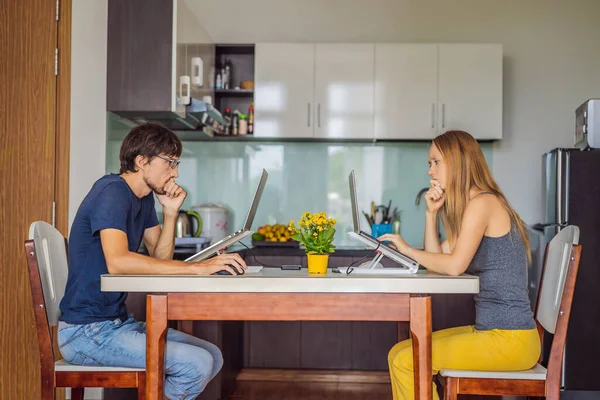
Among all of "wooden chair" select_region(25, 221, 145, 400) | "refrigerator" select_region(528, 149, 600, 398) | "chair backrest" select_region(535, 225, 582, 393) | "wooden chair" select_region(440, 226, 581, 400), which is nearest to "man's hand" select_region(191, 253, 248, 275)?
"wooden chair" select_region(25, 221, 145, 400)

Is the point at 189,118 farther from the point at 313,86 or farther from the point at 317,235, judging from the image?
the point at 317,235

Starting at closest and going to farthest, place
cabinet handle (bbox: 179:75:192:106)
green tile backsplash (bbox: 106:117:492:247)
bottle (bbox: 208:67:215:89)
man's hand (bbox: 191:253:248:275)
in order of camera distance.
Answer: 1. man's hand (bbox: 191:253:248:275)
2. cabinet handle (bbox: 179:75:192:106)
3. bottle (bbox: 208:67:215:89)
4. green tile backsplash (bbox: 106:117:492:247)

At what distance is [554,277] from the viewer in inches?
89.0

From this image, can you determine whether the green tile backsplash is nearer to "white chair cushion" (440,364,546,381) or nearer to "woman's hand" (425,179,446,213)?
"woman's hand" (425,179,446,213)

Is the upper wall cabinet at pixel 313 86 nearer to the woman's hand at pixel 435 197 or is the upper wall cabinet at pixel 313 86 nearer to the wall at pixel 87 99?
the wall at pixel 87 99

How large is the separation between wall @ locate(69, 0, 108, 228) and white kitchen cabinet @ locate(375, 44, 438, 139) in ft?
5.87

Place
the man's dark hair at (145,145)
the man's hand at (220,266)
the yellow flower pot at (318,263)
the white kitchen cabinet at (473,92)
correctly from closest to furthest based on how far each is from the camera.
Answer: the man's hand at (220,266), the yellow flower pot at (318,263), the man's dark hair at (145,145), the white kitchen cabinet at (473,92)

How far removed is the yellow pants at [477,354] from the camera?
2137 millimetres

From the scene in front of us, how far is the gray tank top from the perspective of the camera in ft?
7.18

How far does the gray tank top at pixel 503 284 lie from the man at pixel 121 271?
2.64 feet

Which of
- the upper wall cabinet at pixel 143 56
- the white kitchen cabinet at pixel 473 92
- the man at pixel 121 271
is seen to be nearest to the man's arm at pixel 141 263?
the man at pixel 121 271

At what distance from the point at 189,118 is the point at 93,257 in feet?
6.54

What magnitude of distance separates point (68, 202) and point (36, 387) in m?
0.83

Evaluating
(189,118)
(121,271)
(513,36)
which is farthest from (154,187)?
(513,36)
